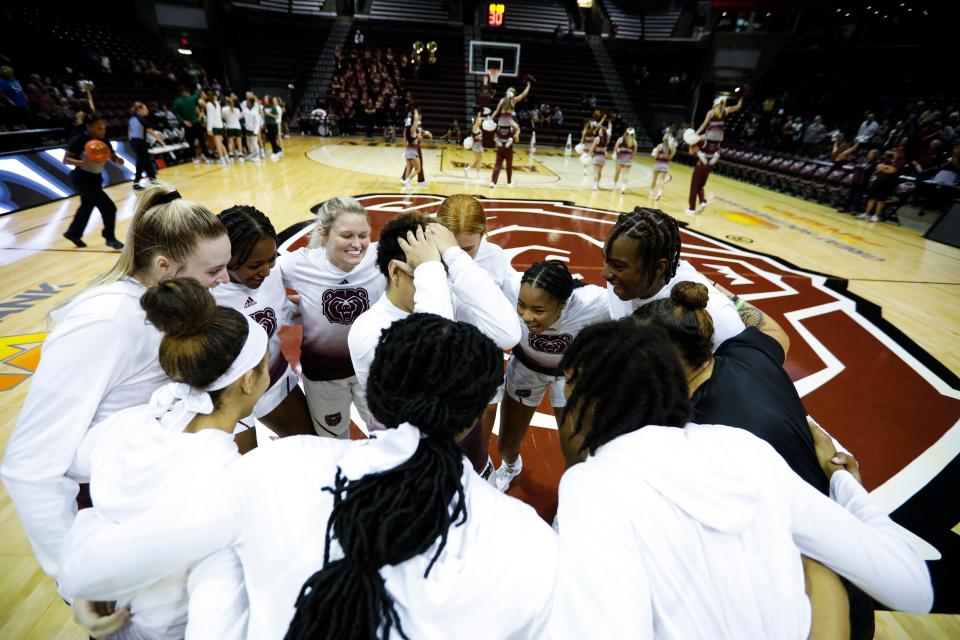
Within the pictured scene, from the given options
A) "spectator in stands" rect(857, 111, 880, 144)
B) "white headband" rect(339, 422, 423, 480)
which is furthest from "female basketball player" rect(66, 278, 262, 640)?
"spectator in stands" rect(857, 111, 880, 144)

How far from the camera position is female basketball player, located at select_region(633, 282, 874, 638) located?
137 cm

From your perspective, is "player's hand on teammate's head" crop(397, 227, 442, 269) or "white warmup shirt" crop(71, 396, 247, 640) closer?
"white warmup shirt" crop(71, 396, 247, 640)

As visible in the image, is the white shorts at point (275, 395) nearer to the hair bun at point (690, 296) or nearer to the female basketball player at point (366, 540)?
the female basketball player at point (366, 540)

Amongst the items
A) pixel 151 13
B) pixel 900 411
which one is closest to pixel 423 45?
pixel 151 13

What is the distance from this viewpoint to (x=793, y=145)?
15.9m

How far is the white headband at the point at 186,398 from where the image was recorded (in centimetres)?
113

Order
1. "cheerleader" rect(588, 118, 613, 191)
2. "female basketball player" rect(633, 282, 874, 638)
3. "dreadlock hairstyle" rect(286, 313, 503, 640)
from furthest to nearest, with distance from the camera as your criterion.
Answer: "cheerleader" rect(588, 118, 613, 191) → "female basketball player" rect(633, 282, 874, 638) → "dreadlock hairstyle" rect(286, 313, 503, 640)

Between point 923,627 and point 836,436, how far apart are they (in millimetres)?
1406

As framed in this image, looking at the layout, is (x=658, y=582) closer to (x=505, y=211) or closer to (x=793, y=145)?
(x=505, y=211)

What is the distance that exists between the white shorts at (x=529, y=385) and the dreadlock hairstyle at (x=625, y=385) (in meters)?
1.25

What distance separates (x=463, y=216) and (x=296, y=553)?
174cm

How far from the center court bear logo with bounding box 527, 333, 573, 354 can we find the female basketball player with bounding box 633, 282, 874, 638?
0.62 m

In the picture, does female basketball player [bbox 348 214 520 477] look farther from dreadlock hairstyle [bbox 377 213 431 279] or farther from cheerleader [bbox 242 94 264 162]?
cheerleader [bbox 242 94 264 162]

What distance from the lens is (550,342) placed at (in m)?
2.43
